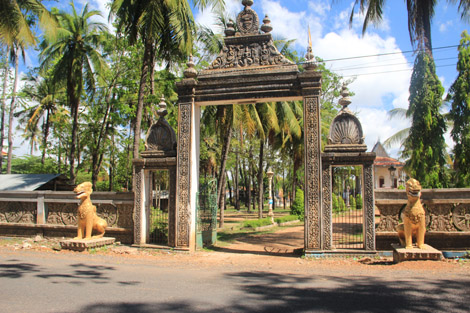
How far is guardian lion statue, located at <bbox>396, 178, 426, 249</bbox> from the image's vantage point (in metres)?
8.12

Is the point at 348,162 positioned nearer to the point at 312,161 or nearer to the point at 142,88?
the point at 312,161

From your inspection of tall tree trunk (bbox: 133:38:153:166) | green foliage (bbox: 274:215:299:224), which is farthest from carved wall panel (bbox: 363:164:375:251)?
green foliage (bbox: 274:215:299:224)

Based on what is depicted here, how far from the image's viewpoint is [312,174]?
9.20 meters

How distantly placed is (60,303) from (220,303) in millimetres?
2203

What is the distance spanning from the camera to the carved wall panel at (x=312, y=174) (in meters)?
9.05

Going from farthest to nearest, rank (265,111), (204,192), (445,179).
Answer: (265,111) → (445,179) → (204,192)

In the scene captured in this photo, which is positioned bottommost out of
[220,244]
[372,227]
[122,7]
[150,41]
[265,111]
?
[220,244]

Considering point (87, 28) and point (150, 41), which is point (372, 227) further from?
point (87, 28)

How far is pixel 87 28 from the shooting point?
18453 mm

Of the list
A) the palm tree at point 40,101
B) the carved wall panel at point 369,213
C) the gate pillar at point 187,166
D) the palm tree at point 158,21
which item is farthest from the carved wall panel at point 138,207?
the palm tree at point 40,101

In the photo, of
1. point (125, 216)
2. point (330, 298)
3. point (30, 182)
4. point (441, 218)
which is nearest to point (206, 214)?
point (125, 216)

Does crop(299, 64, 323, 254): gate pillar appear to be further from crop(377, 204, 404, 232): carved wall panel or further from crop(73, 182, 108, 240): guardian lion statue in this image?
crop(73, 182, 108, 240): guardian lion statue

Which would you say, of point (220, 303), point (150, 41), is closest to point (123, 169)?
point (150, 41)

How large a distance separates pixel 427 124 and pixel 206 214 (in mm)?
9587
